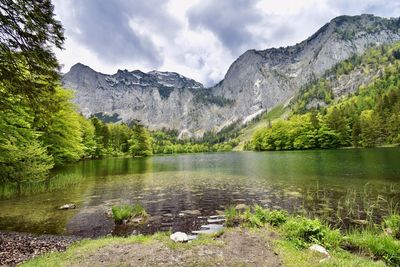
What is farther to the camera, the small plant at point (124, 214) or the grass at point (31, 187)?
the grass at point (31, 187)

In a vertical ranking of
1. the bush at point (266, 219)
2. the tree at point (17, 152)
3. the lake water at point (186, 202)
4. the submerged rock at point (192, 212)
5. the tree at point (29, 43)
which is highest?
the tree at point (29, 43)

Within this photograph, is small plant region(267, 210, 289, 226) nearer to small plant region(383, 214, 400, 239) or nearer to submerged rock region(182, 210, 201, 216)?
small plant region(383, 214, 400, 239)

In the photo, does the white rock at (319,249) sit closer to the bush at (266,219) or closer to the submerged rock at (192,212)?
the bush at (266,219)

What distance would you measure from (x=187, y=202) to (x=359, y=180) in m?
19.9

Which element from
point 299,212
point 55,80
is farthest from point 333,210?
point 55,80

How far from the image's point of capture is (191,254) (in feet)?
30.8

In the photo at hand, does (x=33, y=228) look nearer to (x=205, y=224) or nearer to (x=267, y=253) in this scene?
(x=205, y=224)

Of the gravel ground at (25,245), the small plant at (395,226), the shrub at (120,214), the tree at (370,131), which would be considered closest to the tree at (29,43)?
the gravel ground at (25,245)

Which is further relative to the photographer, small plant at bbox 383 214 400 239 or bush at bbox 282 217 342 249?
small plant at bbox 383 214 400 239

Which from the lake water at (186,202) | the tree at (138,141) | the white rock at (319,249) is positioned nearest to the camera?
the white rock at (319,249)

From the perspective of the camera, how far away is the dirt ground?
856 centimetres

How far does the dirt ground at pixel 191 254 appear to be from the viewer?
8.56m

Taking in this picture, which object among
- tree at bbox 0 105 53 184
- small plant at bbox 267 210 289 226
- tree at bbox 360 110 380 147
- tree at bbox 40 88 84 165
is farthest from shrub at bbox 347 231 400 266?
tree at bbox 360 110 380 147

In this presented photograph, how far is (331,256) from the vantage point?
8664 mm
